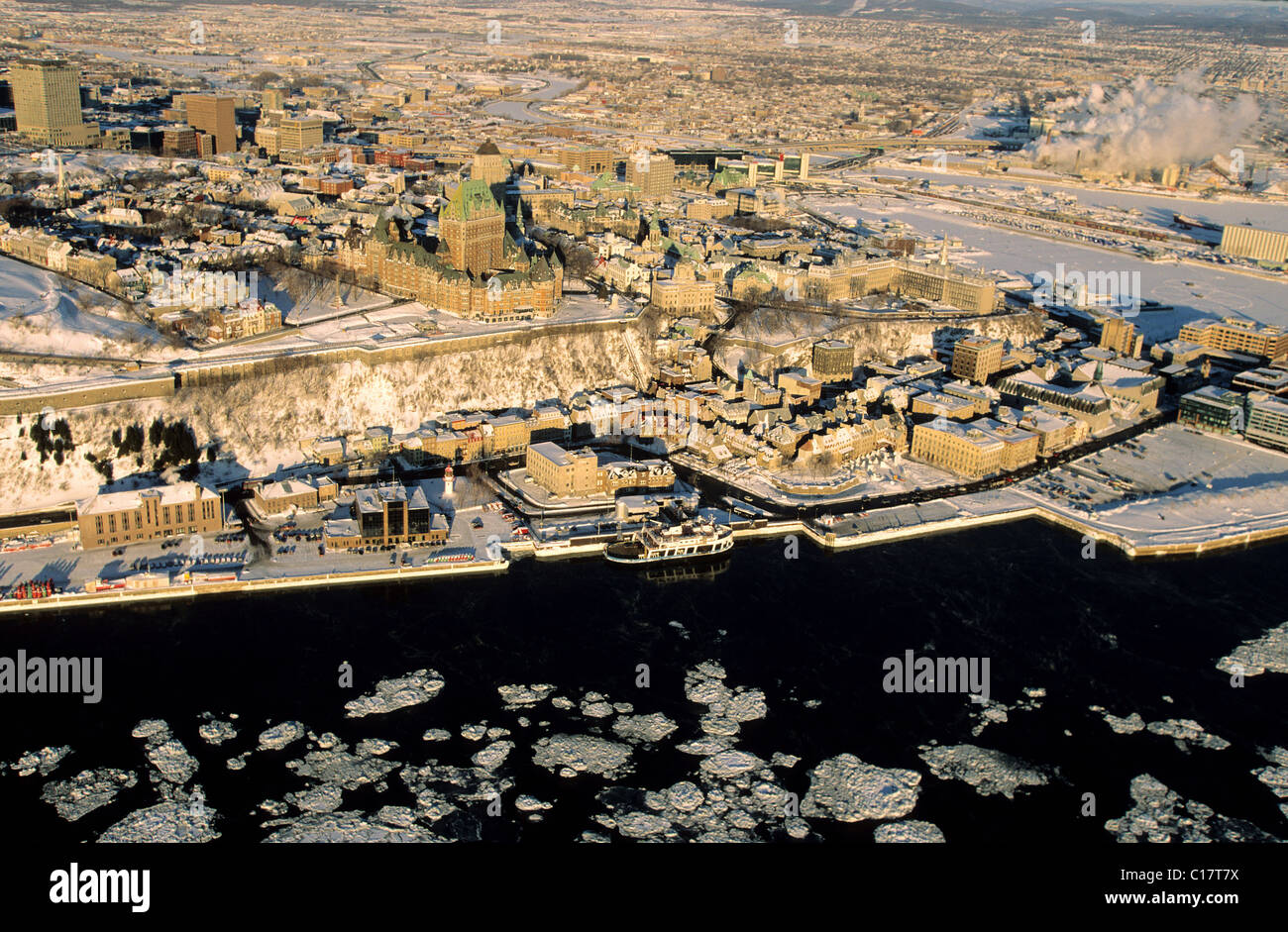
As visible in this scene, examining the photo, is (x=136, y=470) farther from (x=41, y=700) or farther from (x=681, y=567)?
(x=681, y=567)

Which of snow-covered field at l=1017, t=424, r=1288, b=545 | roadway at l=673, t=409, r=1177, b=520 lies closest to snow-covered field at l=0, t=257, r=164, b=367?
roadway at l=673, t=409, r=1177, b=520

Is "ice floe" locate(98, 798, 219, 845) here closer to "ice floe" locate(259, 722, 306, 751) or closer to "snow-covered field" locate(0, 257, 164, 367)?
"ice floe" locate(259, 722, 306, 751)

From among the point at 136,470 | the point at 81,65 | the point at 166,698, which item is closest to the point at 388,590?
the point at 166,698

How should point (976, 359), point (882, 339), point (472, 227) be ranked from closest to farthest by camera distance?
point (976, 359) < point (472, 227) < point (882, 339)

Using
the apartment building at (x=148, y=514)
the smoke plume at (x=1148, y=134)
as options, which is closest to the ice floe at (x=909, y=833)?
the apartment building at (x=148, y=514)

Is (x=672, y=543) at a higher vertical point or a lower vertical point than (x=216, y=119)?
lower

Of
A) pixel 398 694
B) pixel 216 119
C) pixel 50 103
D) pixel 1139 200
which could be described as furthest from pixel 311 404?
pixel 1139 200

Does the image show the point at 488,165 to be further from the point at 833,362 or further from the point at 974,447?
the point at 974,447

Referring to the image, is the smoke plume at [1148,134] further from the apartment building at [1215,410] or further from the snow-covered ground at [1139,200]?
the apartment building at [1215,410]
